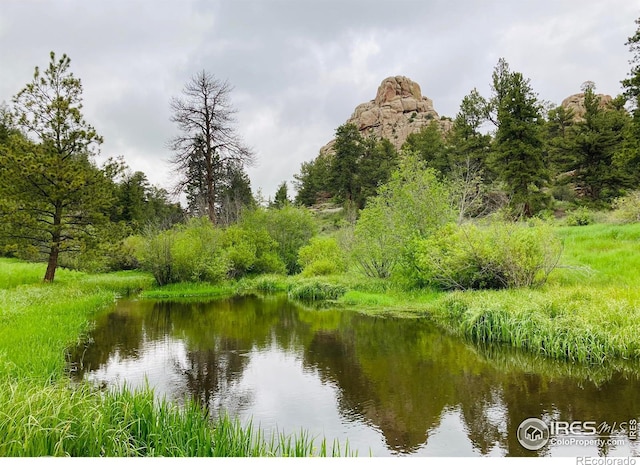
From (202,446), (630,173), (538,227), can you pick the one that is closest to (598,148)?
(630,173)

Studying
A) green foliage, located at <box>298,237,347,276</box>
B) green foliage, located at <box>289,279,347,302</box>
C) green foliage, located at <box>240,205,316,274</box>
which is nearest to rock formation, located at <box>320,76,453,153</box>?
green foliage, located at <box>240,205,316,274</box>

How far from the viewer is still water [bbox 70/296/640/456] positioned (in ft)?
20.6

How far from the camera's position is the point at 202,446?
15.4 feet

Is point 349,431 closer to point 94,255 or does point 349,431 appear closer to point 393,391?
point 393,391

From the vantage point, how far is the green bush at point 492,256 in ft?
49.3

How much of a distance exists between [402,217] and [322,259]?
30.6 ft

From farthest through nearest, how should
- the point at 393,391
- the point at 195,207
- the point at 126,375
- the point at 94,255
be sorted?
the point at 195,207
the point at 94,255
the point at 126,375
the point at 393,391

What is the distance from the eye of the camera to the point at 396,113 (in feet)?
322

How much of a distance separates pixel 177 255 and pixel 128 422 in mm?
22165

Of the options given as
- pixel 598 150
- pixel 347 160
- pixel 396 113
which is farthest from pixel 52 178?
pixel 396 113

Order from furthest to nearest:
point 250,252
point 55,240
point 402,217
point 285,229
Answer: point 285,229
point 250,252
point 55,240
point 402,217

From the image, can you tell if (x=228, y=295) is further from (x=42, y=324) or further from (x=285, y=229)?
(x=42, y=324)

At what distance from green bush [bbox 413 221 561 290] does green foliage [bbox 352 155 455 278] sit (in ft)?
6.21

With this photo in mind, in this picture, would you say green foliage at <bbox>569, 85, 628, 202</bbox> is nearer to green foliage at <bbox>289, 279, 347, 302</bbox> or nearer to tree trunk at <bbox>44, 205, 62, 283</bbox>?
green foliage at <bbox>289, 279, 347, 302</bbox>
